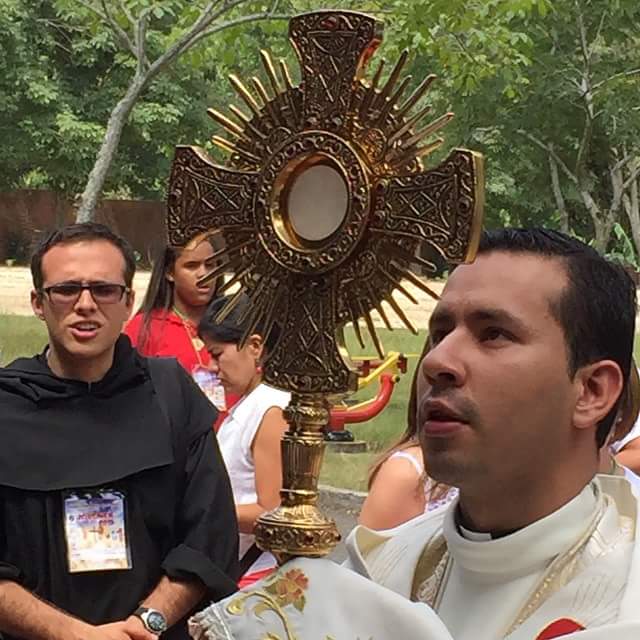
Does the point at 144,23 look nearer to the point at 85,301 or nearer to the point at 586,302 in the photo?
the point at 85,301

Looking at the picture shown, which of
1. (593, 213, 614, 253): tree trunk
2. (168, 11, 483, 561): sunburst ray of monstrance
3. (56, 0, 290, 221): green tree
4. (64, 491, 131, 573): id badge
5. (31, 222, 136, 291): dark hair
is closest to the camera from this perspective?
(168, 11, 483, 561): sunburst ray of monstrance

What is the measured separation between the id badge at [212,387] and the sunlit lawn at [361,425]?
3.53 feet

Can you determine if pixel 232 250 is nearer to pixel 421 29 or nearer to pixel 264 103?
pixel 264 103

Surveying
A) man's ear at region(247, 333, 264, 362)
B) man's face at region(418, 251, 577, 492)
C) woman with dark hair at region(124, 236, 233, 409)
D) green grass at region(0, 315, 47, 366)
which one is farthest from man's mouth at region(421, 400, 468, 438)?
green grass at region(0, 315, 47, 366)

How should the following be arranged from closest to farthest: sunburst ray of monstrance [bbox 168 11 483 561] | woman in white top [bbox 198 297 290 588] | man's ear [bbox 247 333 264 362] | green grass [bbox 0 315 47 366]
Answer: sunburst ray of monstrance [bbox 168 11 483 561], man's ear [bbox 247 333 264 362], woman in white top [bbox 198 297 290 588], green grass [bbox 0 315 47 366]

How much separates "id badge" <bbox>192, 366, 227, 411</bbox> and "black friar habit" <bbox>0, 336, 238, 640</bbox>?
37.8 inches

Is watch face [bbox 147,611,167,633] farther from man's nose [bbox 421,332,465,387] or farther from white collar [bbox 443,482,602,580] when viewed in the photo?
man's nose [bbox 421,332,465,387]

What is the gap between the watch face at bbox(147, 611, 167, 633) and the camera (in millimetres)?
3393

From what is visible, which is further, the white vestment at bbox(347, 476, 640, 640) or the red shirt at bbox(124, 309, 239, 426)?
the red shirt at bbox(124, 309, 239, 426)

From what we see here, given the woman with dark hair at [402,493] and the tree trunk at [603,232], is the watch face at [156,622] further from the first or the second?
the tree trunk at [603,232]

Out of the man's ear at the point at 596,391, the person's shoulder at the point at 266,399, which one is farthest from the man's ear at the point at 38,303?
the man's ear at the point at 596,391

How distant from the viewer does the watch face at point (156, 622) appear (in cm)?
339

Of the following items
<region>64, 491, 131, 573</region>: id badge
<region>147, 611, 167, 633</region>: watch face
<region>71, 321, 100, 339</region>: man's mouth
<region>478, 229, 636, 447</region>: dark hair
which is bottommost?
<region>147, 611, 167, 633</region>: watch face

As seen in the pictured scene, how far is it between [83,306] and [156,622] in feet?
2.87
